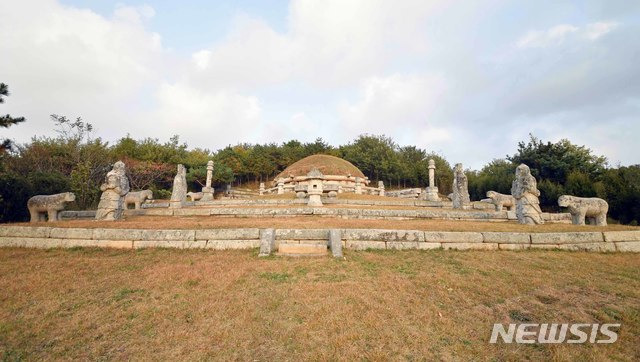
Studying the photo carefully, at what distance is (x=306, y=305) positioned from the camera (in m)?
3.75

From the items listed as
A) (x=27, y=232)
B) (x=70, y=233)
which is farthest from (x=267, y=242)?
(x=27, y=232)

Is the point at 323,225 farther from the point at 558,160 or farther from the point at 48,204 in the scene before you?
the point at 558,160

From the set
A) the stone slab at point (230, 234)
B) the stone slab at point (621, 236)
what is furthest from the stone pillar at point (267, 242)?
the stone slab at point (621, 236)

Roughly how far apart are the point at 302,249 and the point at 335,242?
798mm

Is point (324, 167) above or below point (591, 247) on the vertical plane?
above

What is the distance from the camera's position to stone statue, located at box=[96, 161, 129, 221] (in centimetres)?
961

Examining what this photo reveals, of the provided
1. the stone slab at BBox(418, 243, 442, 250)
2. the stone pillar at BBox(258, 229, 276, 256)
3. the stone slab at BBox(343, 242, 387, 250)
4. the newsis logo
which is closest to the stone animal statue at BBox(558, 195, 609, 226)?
the stone slab at BBox(418, 243, 442, 250)

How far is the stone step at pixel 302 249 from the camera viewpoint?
243 inches

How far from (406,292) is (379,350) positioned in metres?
1.59

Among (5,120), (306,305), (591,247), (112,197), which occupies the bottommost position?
(306,305)

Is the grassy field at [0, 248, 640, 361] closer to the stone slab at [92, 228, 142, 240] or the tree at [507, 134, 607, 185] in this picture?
the stone slab at [92, 228, 142, 240]

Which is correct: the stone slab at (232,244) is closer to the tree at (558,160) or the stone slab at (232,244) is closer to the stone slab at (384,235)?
the stone slab at (384,235)

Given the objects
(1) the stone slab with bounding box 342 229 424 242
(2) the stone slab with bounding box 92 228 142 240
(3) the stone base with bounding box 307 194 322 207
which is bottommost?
(1) the stone slab with bounding box 342 229 424 242

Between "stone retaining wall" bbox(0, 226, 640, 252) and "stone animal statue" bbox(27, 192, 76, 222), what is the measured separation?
338 cm
